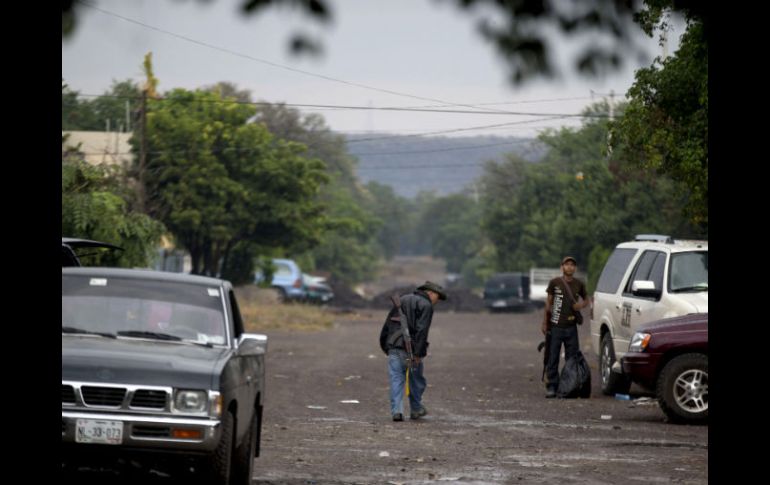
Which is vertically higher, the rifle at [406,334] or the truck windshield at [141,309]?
the truck windshield at [141,309]

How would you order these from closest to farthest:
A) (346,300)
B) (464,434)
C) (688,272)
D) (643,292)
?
(464,434), (643,292), (688,272), (346,300)

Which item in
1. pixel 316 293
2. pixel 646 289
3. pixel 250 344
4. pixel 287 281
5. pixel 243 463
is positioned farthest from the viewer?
pixel 316 293

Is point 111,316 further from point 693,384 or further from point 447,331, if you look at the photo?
point 447,331

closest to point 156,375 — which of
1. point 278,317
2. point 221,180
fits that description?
point 278,317

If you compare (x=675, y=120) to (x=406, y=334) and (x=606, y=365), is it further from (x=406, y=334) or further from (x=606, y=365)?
(x=406, y=334)

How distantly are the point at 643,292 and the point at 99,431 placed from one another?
35.8 feet

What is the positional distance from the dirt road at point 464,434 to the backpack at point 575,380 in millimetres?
291

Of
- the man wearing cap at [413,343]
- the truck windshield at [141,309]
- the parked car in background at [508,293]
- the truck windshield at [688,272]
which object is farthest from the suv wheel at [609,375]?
the parked car in background at [508,293]

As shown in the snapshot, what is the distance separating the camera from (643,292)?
18922 millimetres

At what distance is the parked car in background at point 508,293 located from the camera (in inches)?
2559

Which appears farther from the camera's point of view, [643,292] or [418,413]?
[643,292]

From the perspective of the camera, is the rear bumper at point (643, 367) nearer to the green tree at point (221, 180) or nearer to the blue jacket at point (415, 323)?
the blue jacket at point (415, 323)

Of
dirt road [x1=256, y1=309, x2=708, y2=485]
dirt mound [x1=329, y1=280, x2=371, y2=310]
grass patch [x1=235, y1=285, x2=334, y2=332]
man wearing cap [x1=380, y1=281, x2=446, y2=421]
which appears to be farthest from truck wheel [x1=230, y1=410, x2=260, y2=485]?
dirt mound [x1=329, y1=280, x2=371, y2=310]
